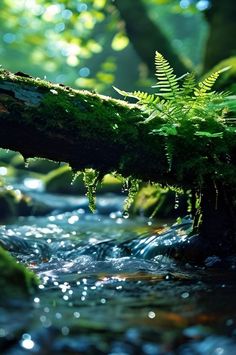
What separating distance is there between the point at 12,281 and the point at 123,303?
71cm

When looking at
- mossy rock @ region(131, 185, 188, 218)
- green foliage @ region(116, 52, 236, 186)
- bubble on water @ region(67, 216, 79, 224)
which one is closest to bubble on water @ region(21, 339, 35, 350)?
green foliage @ region(116, 52, 236, 186)

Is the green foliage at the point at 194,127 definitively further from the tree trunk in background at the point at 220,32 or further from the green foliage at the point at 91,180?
the tree trunk in background at the point at 220,32

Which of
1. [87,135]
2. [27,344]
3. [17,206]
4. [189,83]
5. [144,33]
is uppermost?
[144,33]

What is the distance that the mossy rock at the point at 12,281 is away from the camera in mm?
2465

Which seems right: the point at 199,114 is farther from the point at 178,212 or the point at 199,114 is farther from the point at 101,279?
the point at 178,212

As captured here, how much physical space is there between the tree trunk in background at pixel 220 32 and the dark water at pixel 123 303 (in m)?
9.54

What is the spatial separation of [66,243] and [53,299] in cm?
293

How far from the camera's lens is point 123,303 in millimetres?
2730

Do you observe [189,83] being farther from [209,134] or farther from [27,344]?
[27,344]

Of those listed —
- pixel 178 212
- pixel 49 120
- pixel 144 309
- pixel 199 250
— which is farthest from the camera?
pixel 178 212

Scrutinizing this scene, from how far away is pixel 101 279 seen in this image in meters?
3.44

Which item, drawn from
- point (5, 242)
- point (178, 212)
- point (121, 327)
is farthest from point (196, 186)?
point (178, 212)

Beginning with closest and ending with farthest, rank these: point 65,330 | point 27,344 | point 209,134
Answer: point 27,344 < point 65,330 < point 209,134

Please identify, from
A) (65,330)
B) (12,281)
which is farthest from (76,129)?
(65,330)
